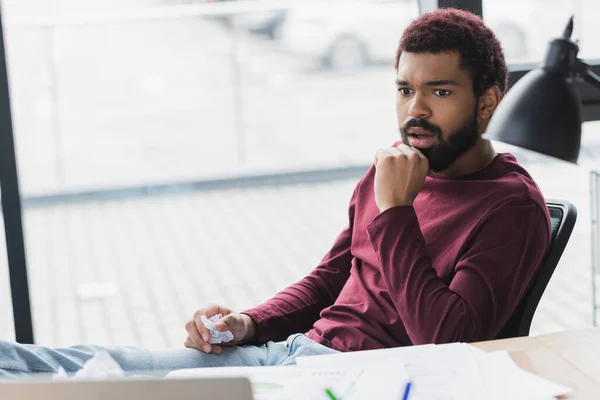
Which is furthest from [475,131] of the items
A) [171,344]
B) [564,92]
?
[171,344]

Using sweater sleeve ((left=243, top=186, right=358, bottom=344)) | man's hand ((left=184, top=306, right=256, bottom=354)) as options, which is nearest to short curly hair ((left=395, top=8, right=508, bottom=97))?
sweater sleeve ((left=243, top=186, right=358, bottom=344))

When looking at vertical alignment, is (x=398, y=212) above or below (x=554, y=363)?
above

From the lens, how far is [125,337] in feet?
10.8

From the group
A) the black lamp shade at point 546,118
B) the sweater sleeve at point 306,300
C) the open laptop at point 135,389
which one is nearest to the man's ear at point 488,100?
the sweater sleeve at point 306,300

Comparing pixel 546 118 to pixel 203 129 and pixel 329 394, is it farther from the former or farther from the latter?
pixel 203 129

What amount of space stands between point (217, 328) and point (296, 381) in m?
0.45

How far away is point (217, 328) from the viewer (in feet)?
5.38

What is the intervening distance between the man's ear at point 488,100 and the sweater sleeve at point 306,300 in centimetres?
36

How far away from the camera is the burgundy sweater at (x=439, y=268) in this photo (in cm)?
149

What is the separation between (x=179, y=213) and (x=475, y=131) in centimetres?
342

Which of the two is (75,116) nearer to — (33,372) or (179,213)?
(179,213)

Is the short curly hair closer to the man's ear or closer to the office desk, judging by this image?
the man's ear

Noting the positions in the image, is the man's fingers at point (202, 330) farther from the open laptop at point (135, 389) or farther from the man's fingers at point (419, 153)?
the open laptop at point (135, 389)

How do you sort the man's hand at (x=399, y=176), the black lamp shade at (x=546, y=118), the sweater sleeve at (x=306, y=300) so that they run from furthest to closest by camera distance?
the sweater sleeve at (x=306, y=300) → the man's hand at (x=399, y=176) → the black lamp shade at (x=546, y=118)
